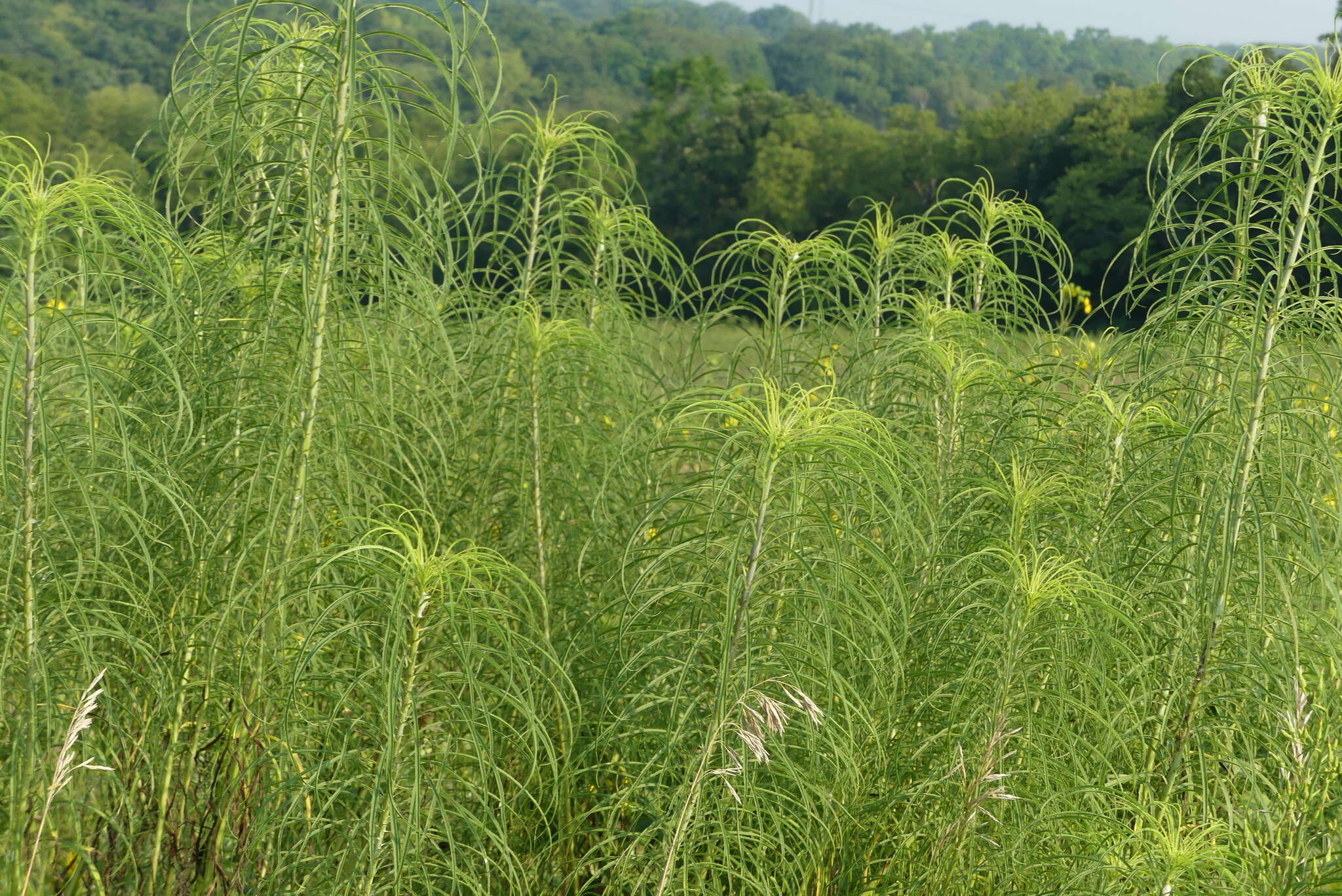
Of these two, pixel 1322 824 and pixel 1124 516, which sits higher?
pixel 1124 516

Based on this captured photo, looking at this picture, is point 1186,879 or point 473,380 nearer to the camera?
point 1186,879

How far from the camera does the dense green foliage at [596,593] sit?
91.4 inches

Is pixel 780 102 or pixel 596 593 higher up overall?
pixel 780 102

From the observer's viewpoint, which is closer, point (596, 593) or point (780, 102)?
point (596, 593)

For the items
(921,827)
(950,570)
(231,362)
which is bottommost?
(921,827)

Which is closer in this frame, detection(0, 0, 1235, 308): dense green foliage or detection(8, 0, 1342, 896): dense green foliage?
detection(8, 0, 1342, 896): dense green foliage

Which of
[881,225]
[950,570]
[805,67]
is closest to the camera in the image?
[950,570]

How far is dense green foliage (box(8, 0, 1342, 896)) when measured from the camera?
2.32 meters

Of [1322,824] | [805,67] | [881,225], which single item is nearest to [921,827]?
[1322,824]

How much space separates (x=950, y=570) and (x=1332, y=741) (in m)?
0.93

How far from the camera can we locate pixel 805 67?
66.6 meters

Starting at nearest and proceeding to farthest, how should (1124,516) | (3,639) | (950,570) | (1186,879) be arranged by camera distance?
(1186,879), (3,639), (950,570), (1124,516)

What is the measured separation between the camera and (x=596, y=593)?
11.2 feet

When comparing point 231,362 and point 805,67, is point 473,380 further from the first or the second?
point 805,67
